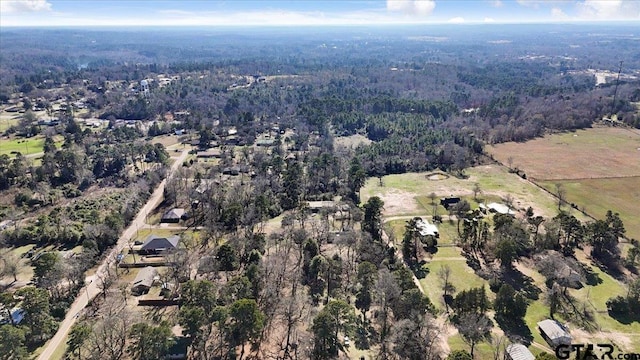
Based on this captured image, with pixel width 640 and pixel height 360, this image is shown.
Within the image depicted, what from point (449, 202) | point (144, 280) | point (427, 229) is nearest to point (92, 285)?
point (144, 280)

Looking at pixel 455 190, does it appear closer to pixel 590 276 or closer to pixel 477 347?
pixel 590 276

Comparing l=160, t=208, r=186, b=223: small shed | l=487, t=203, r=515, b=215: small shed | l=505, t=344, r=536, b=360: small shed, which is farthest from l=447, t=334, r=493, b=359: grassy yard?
l=160, t=208, r=186, b=223: small shed

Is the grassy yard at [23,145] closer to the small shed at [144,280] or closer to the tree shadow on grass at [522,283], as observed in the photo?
the small shed at [144,280]

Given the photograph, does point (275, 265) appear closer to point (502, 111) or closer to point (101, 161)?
point (101, 161)

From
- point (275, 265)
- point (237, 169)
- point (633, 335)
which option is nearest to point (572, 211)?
point (633, 335)

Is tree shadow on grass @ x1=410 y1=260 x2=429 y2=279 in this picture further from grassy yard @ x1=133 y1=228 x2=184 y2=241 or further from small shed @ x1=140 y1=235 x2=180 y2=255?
grassy yard @ x1=133 y1=228 x2=184 y2=241
